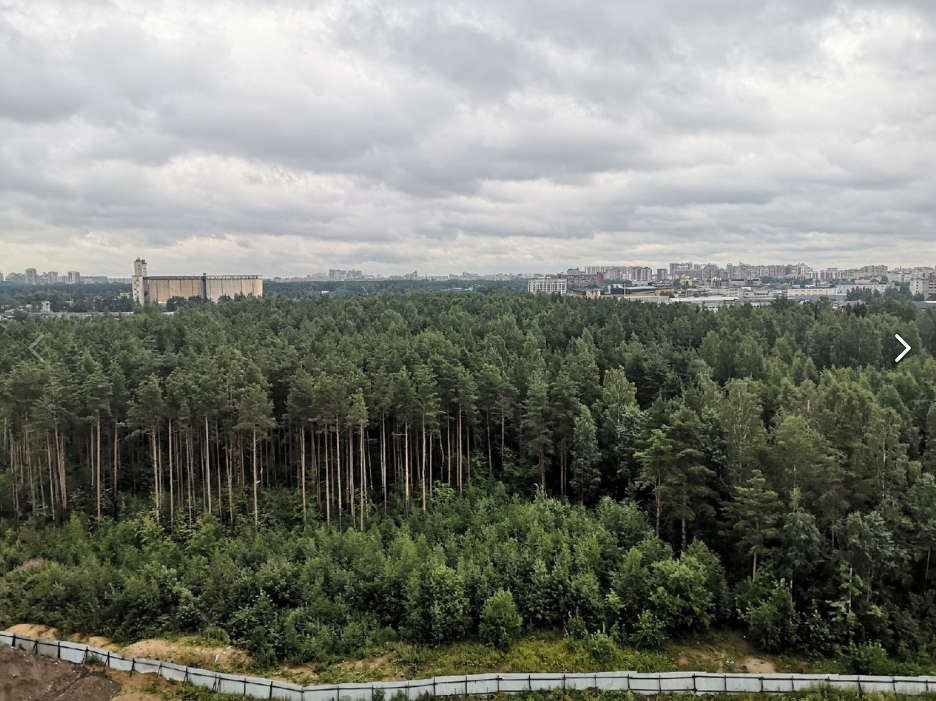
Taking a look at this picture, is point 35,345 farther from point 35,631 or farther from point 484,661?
point 484,661

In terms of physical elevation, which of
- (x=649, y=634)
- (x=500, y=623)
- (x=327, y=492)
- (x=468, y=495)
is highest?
(x=327, y=492)

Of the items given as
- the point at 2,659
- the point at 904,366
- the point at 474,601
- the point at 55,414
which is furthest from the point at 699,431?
the point at 55,414

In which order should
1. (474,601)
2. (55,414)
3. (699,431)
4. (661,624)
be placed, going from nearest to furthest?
(661,624)
(474,601)
(699,431)
(55,414)

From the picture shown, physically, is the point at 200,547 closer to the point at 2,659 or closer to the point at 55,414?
the point at 2,659

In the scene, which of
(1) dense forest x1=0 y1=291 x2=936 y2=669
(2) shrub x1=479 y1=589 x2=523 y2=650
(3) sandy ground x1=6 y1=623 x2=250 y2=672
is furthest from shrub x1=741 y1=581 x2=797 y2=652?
(3) sandy ground x1=6 y1=623 x2=250 y2=672

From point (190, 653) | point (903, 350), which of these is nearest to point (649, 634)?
point (190, 653)

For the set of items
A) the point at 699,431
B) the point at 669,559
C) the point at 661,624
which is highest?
the point at 699,431

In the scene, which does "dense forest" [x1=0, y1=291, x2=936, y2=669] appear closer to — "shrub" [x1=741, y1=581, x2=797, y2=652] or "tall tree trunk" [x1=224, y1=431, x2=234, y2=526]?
"shrub" [x1=741, y1=581, x2=797, y2=652]
